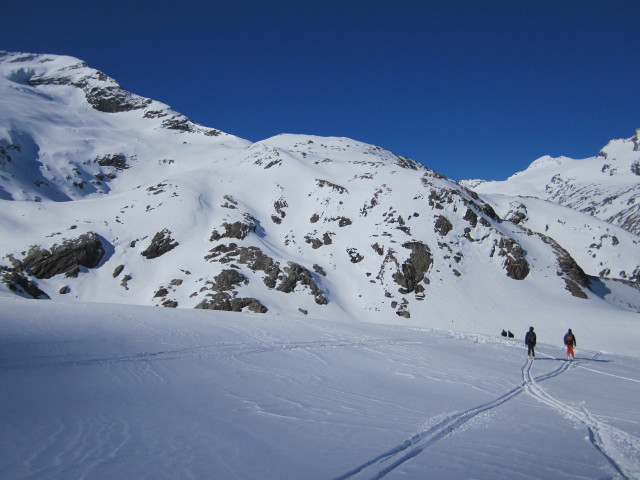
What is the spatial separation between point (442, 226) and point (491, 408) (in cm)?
4343

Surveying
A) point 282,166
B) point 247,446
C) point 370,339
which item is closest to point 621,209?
point 282,166

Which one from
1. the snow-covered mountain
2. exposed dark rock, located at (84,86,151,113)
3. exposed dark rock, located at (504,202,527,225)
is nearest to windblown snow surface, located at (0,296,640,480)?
the snow-covered mountain

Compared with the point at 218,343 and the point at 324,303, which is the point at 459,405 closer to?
the point at 218,343

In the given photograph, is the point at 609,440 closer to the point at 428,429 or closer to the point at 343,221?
the point at 428,429

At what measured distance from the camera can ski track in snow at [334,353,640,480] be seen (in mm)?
4727

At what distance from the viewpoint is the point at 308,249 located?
168ft

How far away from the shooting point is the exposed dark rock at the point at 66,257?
129 ft

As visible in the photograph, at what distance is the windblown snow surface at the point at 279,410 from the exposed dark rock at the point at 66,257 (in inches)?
1239

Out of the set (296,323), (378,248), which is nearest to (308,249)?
(378,248)

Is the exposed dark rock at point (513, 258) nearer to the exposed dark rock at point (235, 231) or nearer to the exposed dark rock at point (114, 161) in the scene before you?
the exposed dark rock at point (235, 231)

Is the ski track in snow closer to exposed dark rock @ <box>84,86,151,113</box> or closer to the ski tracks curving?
the ski tracks curving

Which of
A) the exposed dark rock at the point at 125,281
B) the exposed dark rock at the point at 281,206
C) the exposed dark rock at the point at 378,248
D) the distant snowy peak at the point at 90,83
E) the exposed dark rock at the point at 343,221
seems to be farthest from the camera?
the distant snowy peak at the point at 90,83

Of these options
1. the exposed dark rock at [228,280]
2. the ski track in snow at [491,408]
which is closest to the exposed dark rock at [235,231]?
the exposed dark rock at [228,280]

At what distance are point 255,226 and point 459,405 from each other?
154ft
